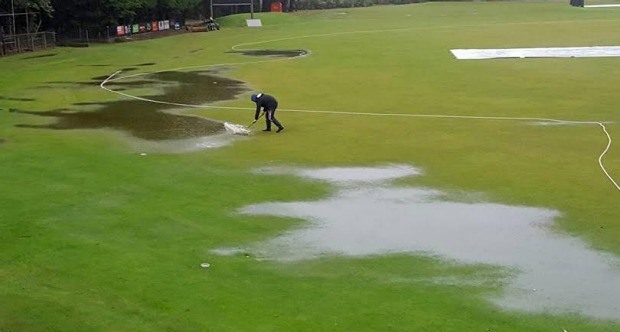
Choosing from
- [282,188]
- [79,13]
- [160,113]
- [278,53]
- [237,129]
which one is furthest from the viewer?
[79,13]

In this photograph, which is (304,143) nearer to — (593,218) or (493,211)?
(493,211)

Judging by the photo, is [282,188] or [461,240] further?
[282,188]

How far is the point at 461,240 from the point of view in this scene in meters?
16.0

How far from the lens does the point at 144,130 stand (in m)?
26.9

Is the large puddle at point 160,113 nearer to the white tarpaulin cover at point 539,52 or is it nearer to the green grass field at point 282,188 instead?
the green grass field at point 282,188

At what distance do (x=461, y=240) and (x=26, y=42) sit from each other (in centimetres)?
4445

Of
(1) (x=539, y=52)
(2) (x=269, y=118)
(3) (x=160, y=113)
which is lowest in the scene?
(3) (x=160, y=113)

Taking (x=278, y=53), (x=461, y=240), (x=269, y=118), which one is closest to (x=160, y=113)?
(x=269, y=118)

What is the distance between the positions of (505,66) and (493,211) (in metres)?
26.1

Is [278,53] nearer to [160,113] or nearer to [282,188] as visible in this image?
[160,113]

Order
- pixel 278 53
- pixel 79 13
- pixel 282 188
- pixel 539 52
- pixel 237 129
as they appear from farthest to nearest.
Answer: pixel 79 13 < pixel 278 53 < pixel 539 52 < pixel 237 129 < pixel 282 188

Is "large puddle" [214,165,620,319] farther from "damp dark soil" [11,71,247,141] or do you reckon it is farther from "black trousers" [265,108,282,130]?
"damp dark soil" [11,71,247,141]

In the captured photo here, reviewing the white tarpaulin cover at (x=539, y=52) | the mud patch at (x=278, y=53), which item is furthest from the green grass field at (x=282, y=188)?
the mud patch at (x=278, y=53)

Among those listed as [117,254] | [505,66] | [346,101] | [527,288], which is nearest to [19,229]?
[117,254]
